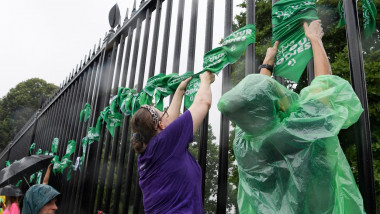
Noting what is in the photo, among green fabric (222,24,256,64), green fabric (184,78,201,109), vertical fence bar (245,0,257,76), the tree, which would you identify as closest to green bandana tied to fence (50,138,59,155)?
green fabric (184,78,201,109)

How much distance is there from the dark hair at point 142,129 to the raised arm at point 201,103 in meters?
0.28

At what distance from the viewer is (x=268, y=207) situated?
1.25m

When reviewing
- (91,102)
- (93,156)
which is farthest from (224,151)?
(91,102)

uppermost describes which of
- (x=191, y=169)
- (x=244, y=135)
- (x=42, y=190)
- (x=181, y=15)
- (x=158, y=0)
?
(x=158, y=0)

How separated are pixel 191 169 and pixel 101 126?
2240mm

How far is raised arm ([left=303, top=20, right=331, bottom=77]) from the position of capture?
1353 millimetres

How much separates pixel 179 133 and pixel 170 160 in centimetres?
17

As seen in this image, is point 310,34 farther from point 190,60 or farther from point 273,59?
point 190,60

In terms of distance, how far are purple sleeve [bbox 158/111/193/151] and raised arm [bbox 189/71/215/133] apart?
4cm

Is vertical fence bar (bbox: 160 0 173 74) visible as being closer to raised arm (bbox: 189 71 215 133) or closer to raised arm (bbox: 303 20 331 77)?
raised arm (bbox: 189 71 215 133)

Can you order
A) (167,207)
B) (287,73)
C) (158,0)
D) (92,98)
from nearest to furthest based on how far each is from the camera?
(287,73)
(167,207)
(158,0)
(92,98)

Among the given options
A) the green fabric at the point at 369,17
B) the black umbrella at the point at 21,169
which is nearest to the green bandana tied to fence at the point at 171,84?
the green fabric at the point at 369,17

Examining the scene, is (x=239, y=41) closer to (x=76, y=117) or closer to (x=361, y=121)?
(x=361, y=121)

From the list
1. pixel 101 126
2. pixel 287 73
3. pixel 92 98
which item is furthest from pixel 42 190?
pixel 287 73
